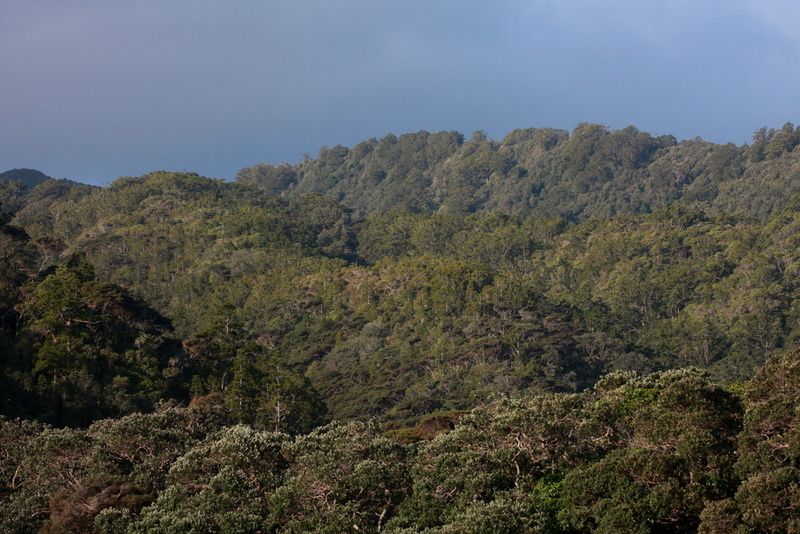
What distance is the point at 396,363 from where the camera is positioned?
91.4 meters

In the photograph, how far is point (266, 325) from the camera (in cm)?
10575

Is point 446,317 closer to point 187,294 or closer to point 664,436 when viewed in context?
point 187,294

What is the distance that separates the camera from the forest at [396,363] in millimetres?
26984

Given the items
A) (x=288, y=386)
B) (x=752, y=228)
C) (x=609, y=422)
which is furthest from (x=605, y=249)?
(x=609, y=422)

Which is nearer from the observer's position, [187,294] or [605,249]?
[187,294]

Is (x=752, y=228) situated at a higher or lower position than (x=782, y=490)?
higher

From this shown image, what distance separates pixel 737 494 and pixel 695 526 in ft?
6.50

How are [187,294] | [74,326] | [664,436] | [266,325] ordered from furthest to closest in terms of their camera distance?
1. [187,294]
2. [266,325]
3. [74,326]
4. [664,436]

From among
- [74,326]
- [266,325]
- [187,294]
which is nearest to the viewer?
[74,326]

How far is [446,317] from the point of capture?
9900cm

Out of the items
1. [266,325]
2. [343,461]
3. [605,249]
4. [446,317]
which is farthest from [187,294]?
[343,461]

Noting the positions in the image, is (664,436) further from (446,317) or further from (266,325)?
(266,325)

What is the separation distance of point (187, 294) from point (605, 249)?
51156 millimetres

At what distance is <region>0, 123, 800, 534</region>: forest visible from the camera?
2698 centimetres
